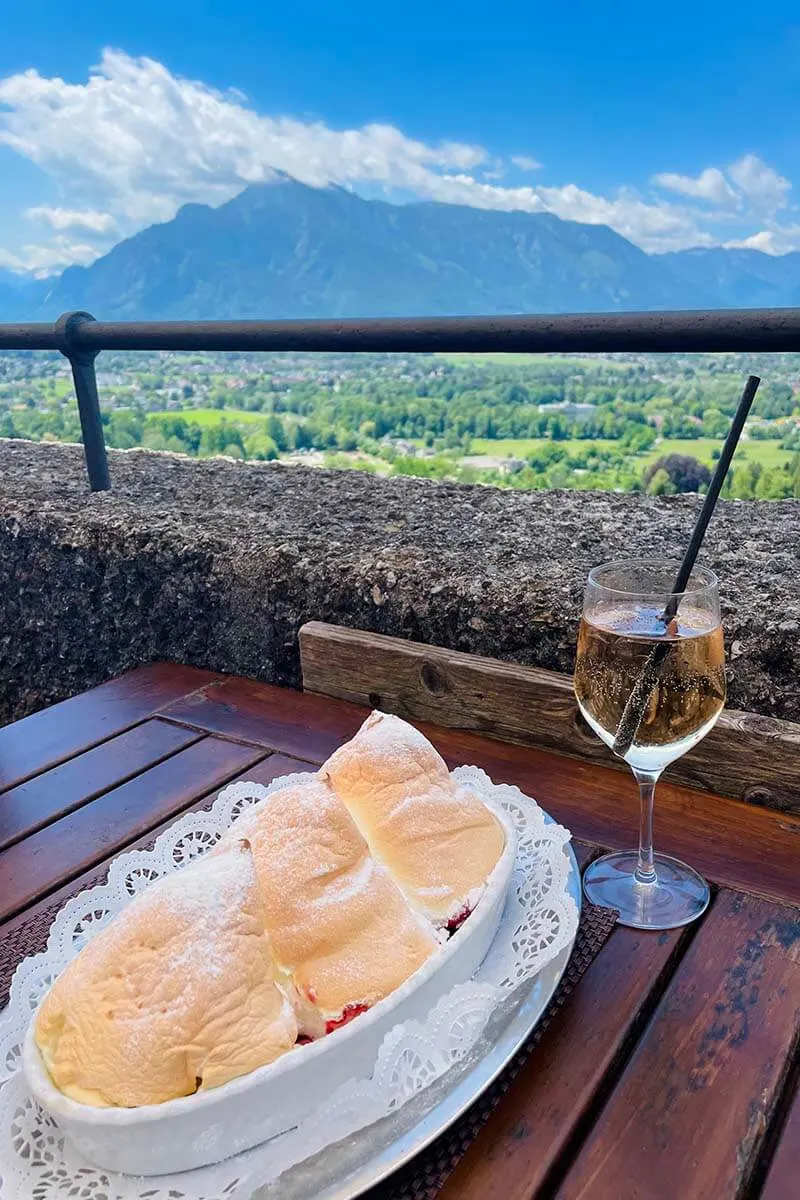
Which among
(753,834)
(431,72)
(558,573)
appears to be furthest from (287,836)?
(431,72)

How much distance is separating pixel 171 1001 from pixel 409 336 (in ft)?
4.29

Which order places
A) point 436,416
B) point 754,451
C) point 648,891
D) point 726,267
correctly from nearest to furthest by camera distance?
1. point 648,891
2. point 754,451
3. point 436,416
4. point 726,267

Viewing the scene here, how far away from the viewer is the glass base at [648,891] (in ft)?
2.84

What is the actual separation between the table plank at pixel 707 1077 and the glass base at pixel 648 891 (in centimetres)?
3

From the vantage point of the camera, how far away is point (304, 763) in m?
1.22

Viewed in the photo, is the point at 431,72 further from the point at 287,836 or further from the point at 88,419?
the point at 287,836

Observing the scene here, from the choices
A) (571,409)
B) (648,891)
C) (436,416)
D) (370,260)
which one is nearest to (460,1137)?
(648,891)

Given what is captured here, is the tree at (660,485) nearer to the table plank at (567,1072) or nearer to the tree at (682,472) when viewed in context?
the tree at (682,472)

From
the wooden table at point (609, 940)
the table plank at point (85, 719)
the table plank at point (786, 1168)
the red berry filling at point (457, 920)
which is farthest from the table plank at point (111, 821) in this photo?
the table plank at point (786, 1168)

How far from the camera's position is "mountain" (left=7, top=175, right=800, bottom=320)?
22.6 feet

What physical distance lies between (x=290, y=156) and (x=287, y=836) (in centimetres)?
3227

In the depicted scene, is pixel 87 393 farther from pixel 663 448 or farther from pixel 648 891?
pixel 648 891

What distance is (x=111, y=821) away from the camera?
1085mm

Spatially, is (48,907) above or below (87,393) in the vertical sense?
below
